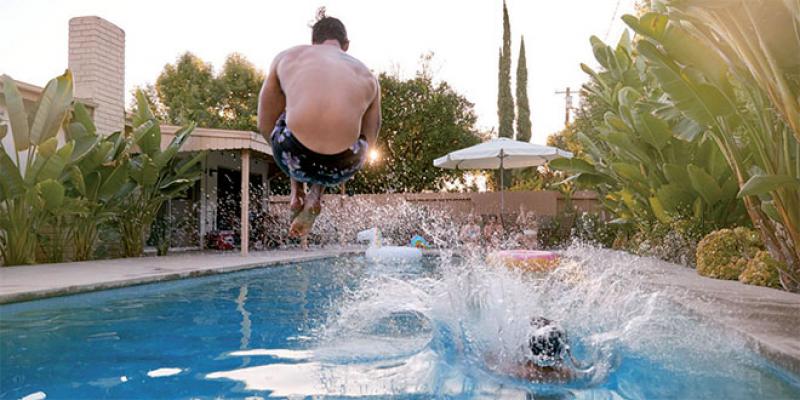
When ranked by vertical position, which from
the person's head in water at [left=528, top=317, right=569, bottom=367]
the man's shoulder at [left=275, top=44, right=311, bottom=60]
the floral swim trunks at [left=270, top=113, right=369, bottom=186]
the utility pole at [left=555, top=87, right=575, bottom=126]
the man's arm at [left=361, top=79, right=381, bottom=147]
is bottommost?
the person's head in water at [left=528, top=317, right=569, bottom=367]

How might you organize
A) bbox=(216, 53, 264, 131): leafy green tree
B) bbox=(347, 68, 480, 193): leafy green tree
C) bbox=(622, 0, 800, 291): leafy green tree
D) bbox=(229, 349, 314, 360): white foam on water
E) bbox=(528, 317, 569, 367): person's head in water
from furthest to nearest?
bbox=(216, 53, 264, 131): leafy green tree < bbox=(347, 68, 480, 193): leafy green tree < bbox=(622, 0, 800, 291): leafy green tree < bbox=(229, 349, 314, 360): white foam on water < bbox=(528, 317, 569, 367): person's head in water

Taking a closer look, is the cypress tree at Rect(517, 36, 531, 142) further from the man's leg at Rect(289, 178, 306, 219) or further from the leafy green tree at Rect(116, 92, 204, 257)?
the man's leg at Rect(289, 178, 306, 219)

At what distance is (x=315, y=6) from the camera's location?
271cm

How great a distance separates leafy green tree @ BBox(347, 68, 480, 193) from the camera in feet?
73.2

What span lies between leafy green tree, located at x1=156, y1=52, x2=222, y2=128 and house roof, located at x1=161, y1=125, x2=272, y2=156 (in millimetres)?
16087

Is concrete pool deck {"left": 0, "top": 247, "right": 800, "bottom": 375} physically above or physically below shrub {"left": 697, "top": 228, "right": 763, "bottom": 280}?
below

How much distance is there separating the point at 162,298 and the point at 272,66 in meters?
5.10

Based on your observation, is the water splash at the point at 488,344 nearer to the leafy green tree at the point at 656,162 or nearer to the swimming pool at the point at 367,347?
the swimming pool at the point at 367,347

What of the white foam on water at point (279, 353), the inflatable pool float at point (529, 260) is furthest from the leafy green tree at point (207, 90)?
the white foam on water at point (279, 353)

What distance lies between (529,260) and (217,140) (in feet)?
21.9

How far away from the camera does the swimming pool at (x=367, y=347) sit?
140 inches

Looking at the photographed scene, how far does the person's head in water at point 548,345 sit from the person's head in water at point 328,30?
2141 mm

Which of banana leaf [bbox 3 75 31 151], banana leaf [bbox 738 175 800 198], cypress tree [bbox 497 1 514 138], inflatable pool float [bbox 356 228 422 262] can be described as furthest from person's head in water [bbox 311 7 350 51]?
cypress tree [bbox 497 1 514 138]

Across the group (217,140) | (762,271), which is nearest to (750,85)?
(762,271)
